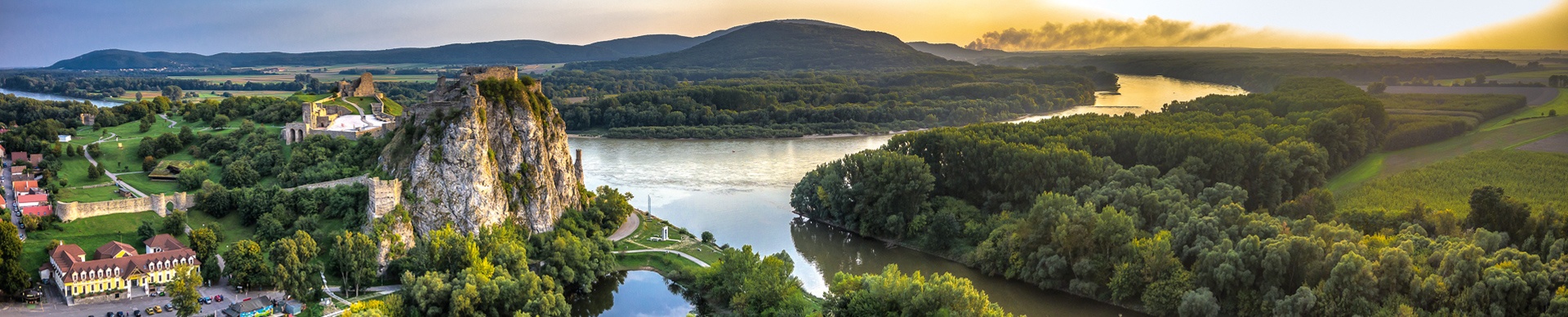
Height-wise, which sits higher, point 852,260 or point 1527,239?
point 1527,239

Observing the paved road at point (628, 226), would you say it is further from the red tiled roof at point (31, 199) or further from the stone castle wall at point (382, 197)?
the red tiled roof at point (31, 199)

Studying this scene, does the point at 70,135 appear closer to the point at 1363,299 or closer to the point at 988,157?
the point at 988,157

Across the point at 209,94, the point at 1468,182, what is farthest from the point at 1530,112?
the point at 209,94

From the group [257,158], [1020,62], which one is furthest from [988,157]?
[1020,62]

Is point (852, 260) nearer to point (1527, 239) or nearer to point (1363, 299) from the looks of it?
point (1363, 299)

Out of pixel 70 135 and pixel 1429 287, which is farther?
pixel 70 135

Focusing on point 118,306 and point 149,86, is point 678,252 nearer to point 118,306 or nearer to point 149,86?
point 118,306

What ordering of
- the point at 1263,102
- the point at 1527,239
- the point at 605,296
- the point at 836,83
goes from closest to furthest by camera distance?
the point at 1527,239 < the point at 605,296 < the point at 1263,102 < the point at 836,83

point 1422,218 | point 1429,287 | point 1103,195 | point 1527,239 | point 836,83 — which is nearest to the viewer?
point 1429,287
